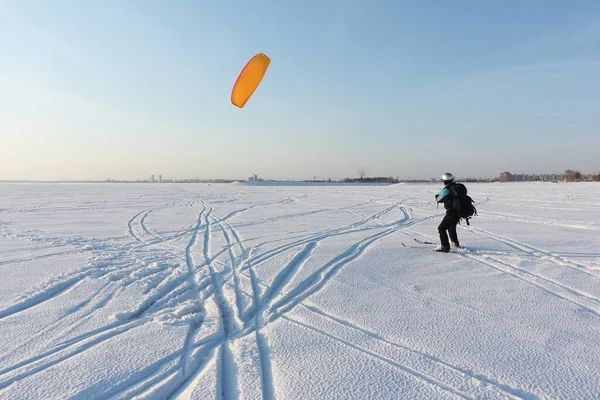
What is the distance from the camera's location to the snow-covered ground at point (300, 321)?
2.29 m

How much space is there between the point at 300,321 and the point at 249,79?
6.28 meters

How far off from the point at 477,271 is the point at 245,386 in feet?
13.4

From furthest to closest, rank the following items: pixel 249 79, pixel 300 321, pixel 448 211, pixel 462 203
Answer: pixel 249 79 → pixel 448 211 → pixel 462 203 → pixel 300 321

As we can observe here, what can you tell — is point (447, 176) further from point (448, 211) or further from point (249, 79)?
point (249, 79)

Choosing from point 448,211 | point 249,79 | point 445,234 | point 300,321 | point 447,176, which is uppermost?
point 249,79

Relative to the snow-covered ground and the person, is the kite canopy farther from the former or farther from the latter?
the person

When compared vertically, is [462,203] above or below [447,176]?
below

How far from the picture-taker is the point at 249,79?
7812mm

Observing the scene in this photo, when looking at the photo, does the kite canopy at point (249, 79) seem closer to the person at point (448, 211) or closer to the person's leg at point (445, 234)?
the person at point (448, 211)

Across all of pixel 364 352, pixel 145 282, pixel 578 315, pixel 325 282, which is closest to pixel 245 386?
pixel 364 352

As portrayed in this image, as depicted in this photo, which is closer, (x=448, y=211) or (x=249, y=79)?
(x=448, y=211)

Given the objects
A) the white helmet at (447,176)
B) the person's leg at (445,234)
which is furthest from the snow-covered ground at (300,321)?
the white helmet at (447,176)

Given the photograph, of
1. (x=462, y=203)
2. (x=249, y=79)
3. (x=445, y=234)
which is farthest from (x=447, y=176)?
(x=249, y=79)

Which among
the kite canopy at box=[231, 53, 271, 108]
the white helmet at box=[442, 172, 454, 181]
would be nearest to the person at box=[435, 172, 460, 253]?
the white helmet at box=[442, 172, 454, 181]
